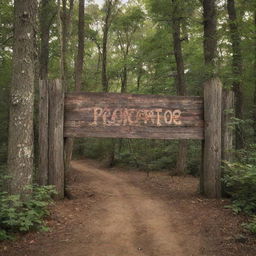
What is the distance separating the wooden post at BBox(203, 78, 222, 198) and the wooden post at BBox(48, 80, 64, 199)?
3.87 metres

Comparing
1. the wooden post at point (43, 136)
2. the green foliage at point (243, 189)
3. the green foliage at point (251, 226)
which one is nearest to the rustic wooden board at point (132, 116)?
the wooden post at point (43, 136)

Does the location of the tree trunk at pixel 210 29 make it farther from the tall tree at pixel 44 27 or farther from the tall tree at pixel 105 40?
the tall tree at pixel 105 40

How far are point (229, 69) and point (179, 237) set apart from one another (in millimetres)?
7889

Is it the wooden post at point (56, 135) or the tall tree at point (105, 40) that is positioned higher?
the tall tree at point (105, 40)

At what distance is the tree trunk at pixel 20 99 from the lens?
5590mm

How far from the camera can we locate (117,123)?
7973mm

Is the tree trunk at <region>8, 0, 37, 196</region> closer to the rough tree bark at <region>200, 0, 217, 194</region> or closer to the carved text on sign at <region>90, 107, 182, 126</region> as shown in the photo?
the carved text on sign at <region>90, 107, 182, 126</region>

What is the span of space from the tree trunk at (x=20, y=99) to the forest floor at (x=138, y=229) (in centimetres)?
117

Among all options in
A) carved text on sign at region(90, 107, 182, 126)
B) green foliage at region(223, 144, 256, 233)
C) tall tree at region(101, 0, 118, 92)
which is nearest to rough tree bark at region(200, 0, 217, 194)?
carved text on sign at region(90, 107, 182, 126)

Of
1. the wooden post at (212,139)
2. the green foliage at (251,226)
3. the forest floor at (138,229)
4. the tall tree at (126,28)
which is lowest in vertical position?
the forest floor at (138,229)

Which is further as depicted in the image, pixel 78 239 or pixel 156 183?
pixel 156 183

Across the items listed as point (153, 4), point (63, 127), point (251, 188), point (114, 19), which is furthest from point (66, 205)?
point (114, 19)

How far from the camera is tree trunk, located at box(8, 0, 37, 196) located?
559 centimetres

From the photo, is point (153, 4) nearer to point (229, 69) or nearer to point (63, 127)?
point (229, 69)
